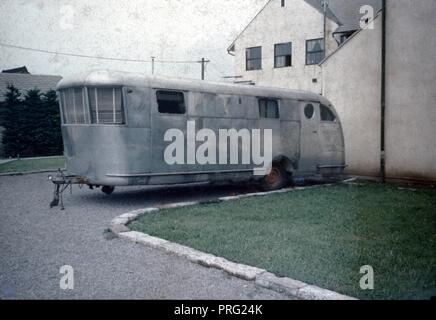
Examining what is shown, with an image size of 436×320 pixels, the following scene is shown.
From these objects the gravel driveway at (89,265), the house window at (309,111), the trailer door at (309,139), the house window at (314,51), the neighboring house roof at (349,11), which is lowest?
the gravel driveway at (89,265)

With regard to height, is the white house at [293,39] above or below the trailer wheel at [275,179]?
above

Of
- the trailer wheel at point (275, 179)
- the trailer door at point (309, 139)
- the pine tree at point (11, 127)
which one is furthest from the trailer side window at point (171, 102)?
the pine tree at point (11, 127)

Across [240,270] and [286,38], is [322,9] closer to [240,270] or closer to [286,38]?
[286,38]

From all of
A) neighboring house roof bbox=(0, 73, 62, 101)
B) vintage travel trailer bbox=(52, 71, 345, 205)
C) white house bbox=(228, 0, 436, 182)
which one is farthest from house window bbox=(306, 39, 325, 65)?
neighboring house roof bbox=(0, 73, 62, 101)

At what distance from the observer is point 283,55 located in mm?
24078

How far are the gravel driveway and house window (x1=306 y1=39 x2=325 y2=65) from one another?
696 inches

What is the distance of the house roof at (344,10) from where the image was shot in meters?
21.1

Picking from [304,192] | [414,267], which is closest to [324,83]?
[304,192]

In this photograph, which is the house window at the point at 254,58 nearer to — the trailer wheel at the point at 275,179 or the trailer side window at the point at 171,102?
the trailer wheel at the point at 275,179

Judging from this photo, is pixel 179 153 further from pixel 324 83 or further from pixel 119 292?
pixel 324 83

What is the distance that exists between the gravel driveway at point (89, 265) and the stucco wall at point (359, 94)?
342 inches

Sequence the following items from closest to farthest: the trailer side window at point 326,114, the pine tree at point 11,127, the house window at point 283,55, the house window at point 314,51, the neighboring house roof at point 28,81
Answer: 1. the trailer side window at point 326,114
2. the house window at point 314,51
3. the pine tree at point 11,127
4. the house window at point 283,55
5. the neighboring house roof at point 28,81

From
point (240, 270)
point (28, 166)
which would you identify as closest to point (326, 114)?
point (240, 270)

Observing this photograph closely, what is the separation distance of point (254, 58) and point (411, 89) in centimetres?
1459
